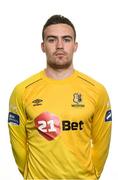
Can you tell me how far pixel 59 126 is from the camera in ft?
9.71

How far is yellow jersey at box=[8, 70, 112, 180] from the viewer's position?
2951 millimetres

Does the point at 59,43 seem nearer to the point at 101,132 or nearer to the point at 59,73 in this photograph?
the point at 59,73

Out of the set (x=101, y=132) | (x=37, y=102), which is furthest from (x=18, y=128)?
(x=101, y=132)

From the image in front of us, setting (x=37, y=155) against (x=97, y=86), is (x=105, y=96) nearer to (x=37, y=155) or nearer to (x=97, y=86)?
(x=97, y=86)

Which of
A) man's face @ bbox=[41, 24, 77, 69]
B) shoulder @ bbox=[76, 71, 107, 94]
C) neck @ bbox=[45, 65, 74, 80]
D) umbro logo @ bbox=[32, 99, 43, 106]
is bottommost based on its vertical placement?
umbro logo @ bbox=[32, 99, 43, 106]

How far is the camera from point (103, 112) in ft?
10.3

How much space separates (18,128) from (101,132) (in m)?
0.58

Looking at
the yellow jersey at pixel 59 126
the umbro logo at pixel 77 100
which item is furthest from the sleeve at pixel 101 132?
the umbro logo at pixel 77 100

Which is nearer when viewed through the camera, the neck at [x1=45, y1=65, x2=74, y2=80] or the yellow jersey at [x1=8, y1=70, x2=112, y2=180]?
the yellow jersey at [x1=8, y1=70, x2=112, y2=180]

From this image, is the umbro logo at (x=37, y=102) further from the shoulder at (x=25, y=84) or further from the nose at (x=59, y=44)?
the nose at (x=59, y=44)

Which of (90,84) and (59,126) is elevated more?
(90,84)

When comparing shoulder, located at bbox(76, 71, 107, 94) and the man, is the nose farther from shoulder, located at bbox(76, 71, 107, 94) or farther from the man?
shoulder, located at bbox(76, 71, 107, 94)

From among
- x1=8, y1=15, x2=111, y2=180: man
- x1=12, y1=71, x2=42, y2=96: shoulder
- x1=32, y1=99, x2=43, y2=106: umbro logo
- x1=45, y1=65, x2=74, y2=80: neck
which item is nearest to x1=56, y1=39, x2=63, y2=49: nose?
x1=8, y1=15, x2=111, y2=180: man

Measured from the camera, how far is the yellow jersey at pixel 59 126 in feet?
9.68
